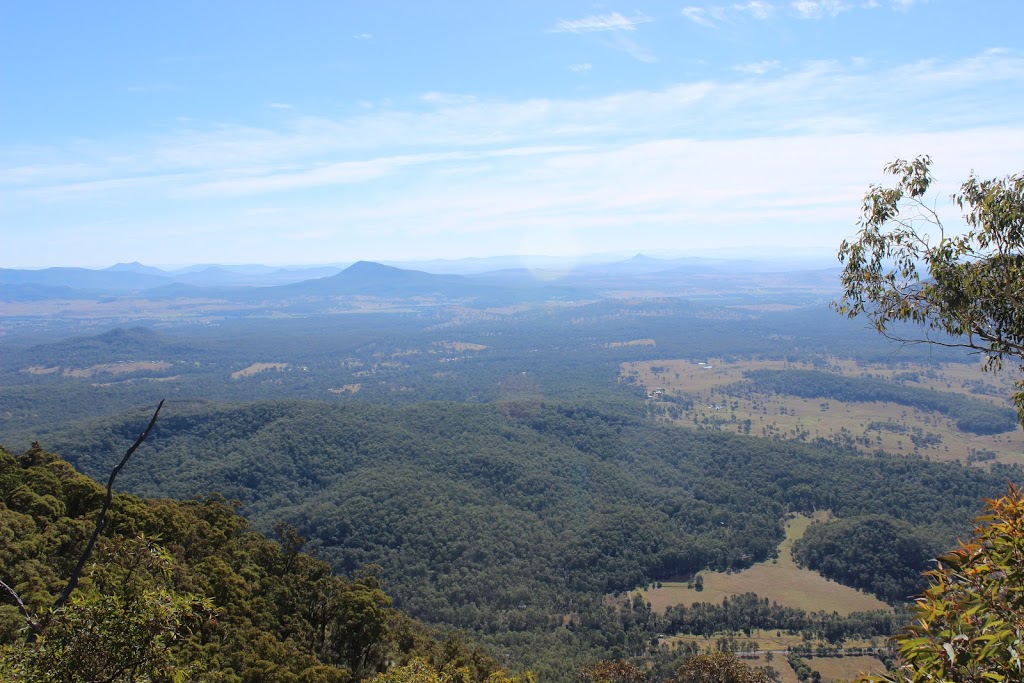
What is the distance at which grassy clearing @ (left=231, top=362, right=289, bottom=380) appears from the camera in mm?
126256

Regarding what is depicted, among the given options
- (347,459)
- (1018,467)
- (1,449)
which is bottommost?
(1018,467)

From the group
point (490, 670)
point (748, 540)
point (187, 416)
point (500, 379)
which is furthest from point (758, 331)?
point (490, 670)

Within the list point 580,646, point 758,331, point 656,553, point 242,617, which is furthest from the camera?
point 758,331

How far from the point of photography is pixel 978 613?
4.61 metres

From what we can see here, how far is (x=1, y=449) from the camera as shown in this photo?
71.6 ft

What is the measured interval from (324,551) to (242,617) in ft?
82.4

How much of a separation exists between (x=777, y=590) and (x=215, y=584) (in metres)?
39.9

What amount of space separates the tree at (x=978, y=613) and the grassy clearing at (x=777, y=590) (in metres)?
40.9

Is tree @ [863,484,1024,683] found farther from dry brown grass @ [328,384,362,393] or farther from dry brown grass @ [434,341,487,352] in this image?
dry brown grass @ [434,341,487,352]

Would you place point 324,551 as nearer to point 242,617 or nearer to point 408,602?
point 408,602

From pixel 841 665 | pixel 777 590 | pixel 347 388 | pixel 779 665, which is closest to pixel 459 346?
pixel 347 388

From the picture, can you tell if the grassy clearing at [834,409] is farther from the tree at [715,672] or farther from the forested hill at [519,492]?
the tree at [715,672]

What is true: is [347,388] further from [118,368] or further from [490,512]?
[490,512]

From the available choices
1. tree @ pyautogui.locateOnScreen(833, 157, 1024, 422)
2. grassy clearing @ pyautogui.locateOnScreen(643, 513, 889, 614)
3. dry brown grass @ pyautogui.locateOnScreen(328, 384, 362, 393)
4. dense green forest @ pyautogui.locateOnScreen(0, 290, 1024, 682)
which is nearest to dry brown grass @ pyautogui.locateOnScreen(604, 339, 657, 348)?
dense green forest @ pyautogui.locateOnScreen(0, 290, 1024, 682)
